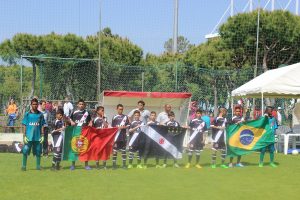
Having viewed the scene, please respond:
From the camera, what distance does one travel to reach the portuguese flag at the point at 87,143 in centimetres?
1461

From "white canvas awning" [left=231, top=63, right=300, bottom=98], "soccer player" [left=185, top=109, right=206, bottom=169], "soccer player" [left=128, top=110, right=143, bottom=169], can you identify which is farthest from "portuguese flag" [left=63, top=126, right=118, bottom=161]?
"white canvas awning" [left=231, top=63, right=300, bottom=98]

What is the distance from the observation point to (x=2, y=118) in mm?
25781

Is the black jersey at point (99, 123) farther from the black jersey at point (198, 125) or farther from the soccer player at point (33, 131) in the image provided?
the black jersey at point (198, 125)

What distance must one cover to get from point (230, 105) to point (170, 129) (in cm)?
1011

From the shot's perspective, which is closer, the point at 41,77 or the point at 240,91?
the point at 240,91

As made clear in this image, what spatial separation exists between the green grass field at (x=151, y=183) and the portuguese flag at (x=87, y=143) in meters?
0.46

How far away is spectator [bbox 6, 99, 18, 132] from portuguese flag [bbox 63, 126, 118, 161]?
10.5 metres

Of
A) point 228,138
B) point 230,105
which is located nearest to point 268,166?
point 228,138

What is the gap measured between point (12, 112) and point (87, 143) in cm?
1069

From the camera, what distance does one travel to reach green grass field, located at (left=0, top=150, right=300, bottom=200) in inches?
402

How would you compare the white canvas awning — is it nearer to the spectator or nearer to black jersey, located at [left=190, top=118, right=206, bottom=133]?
black jersey, located at [left=190, top=118, right=206, bottom=133]

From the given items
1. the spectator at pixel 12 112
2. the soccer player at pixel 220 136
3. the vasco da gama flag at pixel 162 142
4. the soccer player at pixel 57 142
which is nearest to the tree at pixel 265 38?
the spectator at pixel 12 112

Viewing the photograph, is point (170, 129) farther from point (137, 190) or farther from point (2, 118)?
point (2, 118)

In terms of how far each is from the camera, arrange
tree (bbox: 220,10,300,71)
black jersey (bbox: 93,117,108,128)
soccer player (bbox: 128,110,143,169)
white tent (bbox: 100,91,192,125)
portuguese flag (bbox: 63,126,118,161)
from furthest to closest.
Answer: tree (bbox: 220,10,300,71)
white tent (bbox: 100,91,192,125)
soccer player (bbox: 128,110,143,169)
black jersey (bbox: 93,117,108,128)
portuguese flag (bbox: 63,126,118,161)
